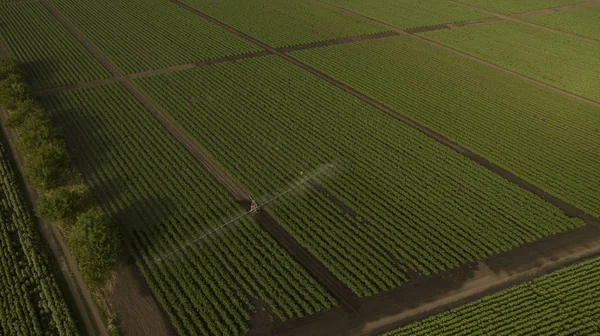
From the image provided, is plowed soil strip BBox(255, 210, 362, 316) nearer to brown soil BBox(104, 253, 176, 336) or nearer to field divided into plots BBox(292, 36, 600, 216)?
brown soil BBox(104, 253, 176, 336)

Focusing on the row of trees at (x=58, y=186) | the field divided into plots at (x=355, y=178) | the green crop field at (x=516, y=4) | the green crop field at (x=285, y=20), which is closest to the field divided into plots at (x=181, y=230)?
the row of trees at (x=58, y=186)

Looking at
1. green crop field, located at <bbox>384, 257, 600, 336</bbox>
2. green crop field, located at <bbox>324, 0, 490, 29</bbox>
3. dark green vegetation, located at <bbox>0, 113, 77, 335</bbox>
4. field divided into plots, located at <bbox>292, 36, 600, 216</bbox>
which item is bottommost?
dark green vegetation, located at <bbox>0, 113, 77, 335</bbox>

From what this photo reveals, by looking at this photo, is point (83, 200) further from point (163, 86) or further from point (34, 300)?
point (163, 86)

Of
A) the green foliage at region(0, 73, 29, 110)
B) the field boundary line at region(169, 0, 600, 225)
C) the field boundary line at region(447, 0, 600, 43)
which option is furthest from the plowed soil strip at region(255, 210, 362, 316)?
the field boundary line at region(447, 0, 600, 43)

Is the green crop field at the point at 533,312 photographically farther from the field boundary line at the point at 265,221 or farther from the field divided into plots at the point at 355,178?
the field boundary line at the point at 265,221

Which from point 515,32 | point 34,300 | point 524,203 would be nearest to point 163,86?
point 34,300

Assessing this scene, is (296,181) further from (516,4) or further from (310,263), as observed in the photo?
(516,4)

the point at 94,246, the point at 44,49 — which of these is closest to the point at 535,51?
the point at 94,246
